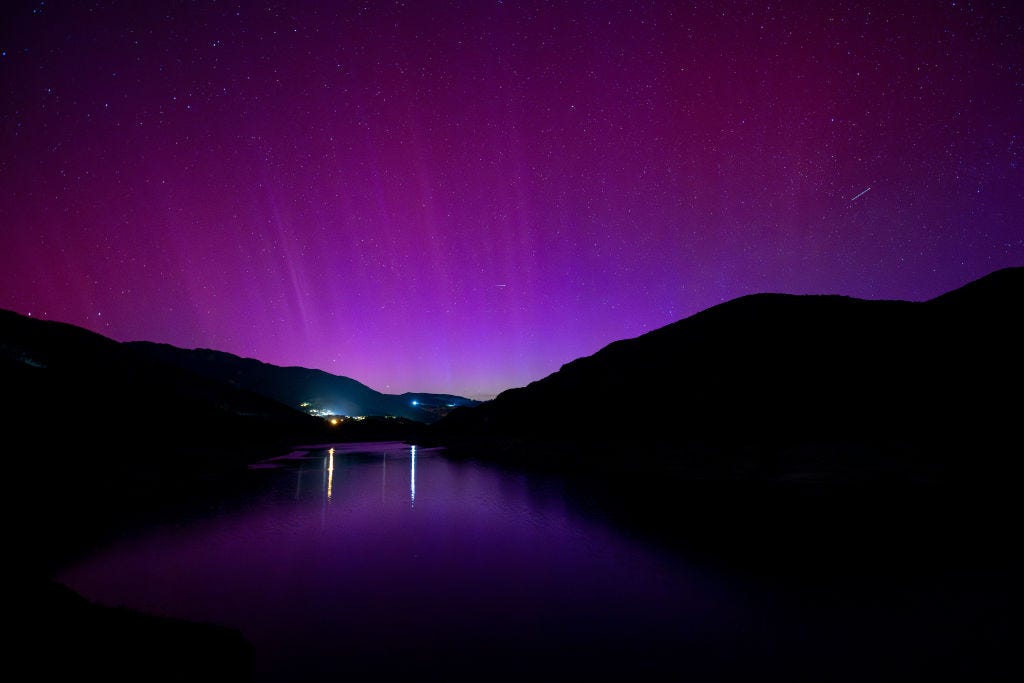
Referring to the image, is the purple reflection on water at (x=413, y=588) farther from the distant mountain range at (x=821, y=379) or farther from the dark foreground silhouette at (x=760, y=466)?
the distant mountain range at (x=821, y=379)

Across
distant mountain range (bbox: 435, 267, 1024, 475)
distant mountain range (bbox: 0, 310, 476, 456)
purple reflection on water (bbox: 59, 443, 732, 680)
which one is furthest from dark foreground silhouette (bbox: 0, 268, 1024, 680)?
purple reflection on water (bbox: 59, 443, 732, 680)

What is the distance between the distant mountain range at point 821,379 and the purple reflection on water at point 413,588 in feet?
102

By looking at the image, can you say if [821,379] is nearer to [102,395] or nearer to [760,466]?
[760,466]

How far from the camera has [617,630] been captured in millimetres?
11328

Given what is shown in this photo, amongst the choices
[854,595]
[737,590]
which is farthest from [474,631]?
[854,595]

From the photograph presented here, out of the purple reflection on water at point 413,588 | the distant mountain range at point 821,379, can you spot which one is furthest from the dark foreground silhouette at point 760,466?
the purple reflection on water at point 413,588

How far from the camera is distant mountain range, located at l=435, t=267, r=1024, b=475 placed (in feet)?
133

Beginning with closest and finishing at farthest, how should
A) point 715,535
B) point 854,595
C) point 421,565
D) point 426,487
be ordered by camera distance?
point 854,595 < point 421,565 < point 715,535 < point 426,487

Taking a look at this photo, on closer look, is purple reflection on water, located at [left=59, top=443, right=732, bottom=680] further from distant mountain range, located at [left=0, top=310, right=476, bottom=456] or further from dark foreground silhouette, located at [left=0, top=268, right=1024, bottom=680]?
distant mountain range, located at [left=0, top=310, right=476, bottom=456]

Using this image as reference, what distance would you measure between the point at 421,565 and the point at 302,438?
139 meters

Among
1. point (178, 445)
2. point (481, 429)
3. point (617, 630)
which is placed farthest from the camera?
point (481, 429)

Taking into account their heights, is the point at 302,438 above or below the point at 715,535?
above

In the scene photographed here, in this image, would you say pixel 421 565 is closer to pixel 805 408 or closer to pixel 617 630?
pixel 617 630

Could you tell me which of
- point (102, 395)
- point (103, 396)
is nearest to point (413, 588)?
point (103, 396)
